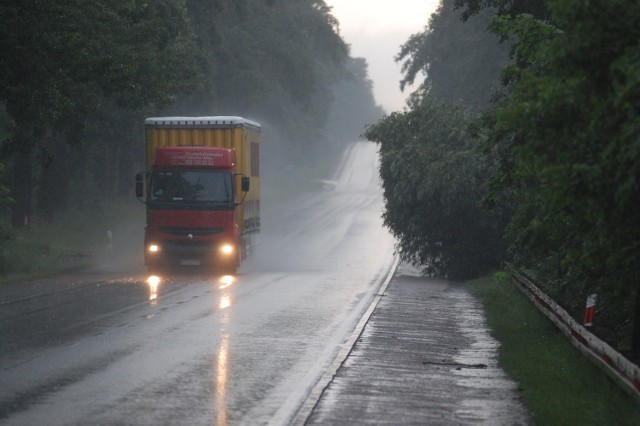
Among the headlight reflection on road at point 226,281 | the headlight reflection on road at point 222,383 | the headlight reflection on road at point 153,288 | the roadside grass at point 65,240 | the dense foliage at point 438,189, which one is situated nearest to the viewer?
the headlight reflection on road at point 222,383

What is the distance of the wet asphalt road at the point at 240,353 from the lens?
36.7 feet

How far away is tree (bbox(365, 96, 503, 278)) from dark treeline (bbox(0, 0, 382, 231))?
743 centimetres

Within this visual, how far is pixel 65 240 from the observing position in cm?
4203

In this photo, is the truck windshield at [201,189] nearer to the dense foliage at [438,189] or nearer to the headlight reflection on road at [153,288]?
the headlight reflection on road at [153,288]

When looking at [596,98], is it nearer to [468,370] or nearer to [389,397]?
[389,397]

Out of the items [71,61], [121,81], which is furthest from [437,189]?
[71,61]

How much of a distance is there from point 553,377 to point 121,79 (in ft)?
62.5

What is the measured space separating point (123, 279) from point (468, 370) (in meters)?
16.6

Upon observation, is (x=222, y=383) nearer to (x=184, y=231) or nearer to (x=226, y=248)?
(x=184, y=231)

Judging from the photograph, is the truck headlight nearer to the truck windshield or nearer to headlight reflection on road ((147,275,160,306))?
the truck windshield

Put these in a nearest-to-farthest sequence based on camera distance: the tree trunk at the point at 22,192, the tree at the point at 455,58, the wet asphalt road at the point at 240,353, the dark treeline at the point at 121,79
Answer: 1. the wet asphalt road at the point at 240,353
2. the dark treeline at the point at 121,79
3. the tree trunk at the point at 22,192
4. the tree at the point at 455,58

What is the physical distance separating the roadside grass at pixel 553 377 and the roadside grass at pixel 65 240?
45.7 ft

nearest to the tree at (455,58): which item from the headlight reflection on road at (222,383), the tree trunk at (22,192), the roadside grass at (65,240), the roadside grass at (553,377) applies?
the roadside grass at (65,240)

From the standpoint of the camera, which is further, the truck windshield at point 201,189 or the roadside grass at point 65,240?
the roadside grass at point 65,240
